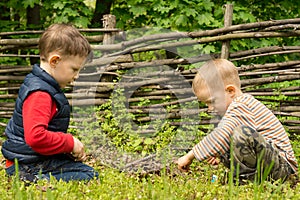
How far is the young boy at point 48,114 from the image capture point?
2.62 m

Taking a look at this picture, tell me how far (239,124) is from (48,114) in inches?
45.2

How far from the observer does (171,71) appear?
490 cm

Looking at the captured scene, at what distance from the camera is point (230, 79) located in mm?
2893

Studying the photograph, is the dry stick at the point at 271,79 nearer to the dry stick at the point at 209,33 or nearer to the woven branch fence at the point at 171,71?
the woven branch fence at the point at 171,71

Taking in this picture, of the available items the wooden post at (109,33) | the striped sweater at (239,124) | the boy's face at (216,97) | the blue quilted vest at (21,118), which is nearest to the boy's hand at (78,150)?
the blue quilted vest at (21,118)

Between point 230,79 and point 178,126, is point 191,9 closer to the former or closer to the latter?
point 178,126

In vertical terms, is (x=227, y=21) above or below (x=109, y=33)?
above

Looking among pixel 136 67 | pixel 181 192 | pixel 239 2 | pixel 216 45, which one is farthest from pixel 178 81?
pixel 181 192

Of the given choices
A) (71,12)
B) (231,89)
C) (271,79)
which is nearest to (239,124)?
(231,89)

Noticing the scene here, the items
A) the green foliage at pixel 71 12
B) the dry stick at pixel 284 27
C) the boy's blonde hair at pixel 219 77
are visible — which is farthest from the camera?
the green foliage at pixel 71 12

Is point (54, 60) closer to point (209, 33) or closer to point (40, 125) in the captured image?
point (40, 125)

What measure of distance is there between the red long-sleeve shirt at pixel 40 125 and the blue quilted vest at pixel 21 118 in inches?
2.2

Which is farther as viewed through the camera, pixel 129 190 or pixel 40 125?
pixel 40 125

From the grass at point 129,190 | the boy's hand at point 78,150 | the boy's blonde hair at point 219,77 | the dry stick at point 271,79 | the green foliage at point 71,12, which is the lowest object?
the grass at point 129,190
